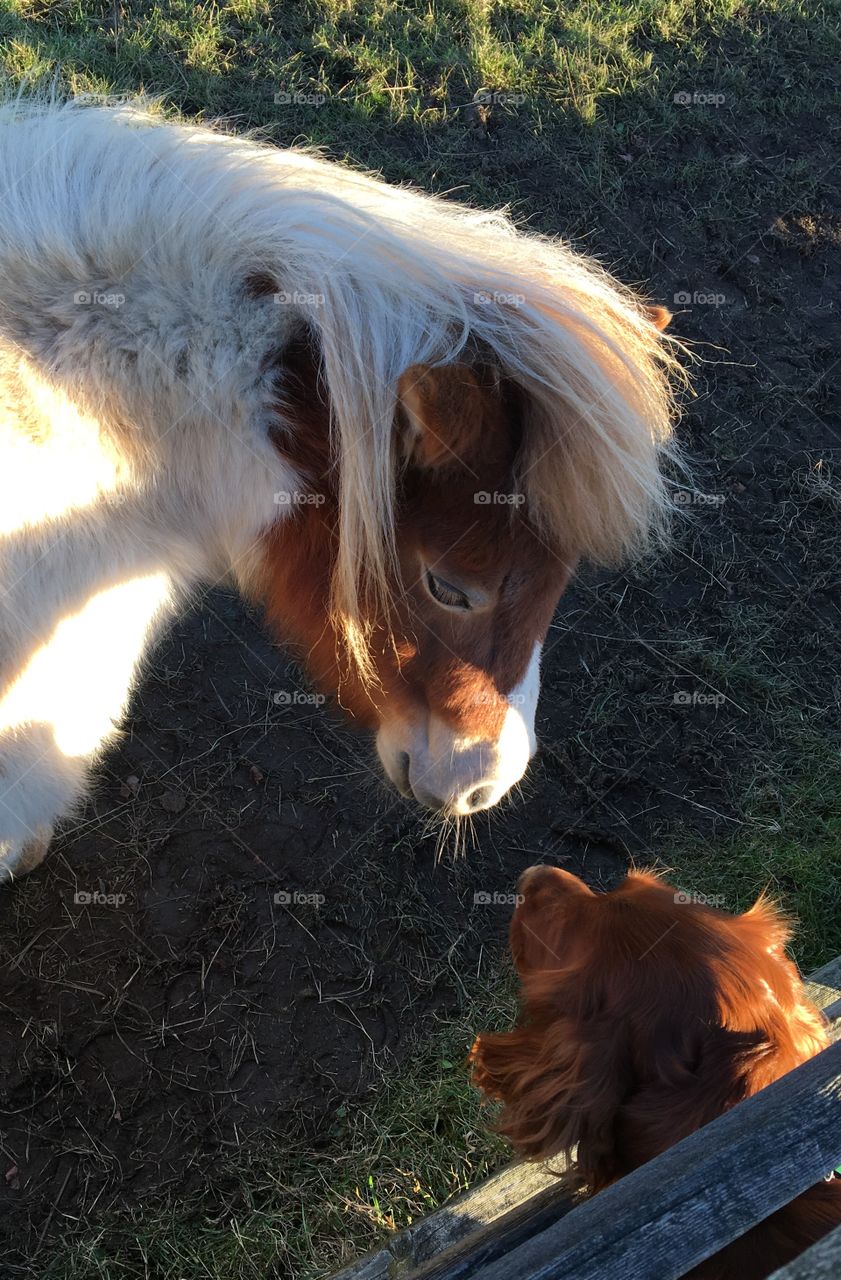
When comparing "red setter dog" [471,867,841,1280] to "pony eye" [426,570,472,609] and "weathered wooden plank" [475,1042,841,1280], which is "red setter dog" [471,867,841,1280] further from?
"pony eye" [426,570,472,609]

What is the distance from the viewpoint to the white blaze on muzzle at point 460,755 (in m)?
2.25

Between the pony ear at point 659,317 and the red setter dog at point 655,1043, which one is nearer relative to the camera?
the red setter dog at point 655,1043

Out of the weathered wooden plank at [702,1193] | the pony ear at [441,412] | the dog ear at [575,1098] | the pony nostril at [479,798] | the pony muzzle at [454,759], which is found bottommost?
the dog ear at [575,1098]

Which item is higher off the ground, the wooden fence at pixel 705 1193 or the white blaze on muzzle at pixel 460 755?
the wooden fence at pixel 705 1193

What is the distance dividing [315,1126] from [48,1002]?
107cm

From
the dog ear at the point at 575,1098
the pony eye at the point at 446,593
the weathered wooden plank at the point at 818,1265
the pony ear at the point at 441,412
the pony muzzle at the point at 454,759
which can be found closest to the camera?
the weathered wooden plank at the point at 818,1265

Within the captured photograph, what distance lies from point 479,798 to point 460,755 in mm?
197

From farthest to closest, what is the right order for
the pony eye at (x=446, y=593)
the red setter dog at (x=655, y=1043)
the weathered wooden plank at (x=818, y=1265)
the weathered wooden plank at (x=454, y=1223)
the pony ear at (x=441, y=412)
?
the weathered wooden plank at (x=454, y=1223)
the pony eye at (x=446, y=593)
the red setter dog at (x=655, y=1043)
the pony ear at (x=441, y=412)
the weathered wooden plank at (x=818, y=1265)

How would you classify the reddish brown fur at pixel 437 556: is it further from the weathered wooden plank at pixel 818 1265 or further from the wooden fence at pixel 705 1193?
the weathered wooden plank at pixel 818 1265

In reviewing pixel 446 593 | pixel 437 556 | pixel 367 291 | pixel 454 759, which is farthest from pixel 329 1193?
pixel 367 291

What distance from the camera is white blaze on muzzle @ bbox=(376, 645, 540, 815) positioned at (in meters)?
2.25

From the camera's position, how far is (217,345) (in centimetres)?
183

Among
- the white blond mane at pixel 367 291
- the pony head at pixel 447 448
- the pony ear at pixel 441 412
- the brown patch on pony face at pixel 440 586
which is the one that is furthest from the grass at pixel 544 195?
the pony ear at pixel 441 412

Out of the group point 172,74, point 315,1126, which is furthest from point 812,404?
point 315,1126
